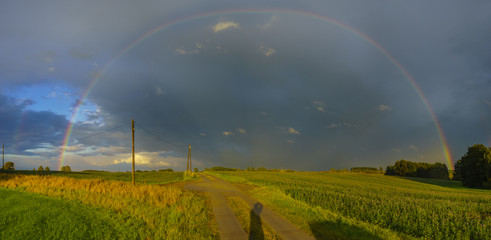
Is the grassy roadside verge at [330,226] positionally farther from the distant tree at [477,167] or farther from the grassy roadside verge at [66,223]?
the distant tree at [477,167]

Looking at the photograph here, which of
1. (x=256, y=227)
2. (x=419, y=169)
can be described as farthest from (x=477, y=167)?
(x=256, y=227)

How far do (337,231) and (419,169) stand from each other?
136311 mm

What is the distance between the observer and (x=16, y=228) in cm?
1273

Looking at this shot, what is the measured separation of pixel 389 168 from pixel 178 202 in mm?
141473

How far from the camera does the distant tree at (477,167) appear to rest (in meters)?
56.9

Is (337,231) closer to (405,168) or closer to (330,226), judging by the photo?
(330,226)

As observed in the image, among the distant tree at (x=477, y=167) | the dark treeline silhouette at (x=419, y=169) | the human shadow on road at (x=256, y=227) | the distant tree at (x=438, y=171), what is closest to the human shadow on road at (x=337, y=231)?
the human shadow on road at (x=256, y=227)

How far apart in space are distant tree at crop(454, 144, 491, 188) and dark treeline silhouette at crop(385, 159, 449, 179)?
5143 cm

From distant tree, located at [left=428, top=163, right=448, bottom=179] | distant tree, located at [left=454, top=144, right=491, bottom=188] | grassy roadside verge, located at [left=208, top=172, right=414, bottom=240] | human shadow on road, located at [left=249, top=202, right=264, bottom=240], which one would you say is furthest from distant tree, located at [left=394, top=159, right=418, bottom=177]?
human shadow on road, located at [left=249, top=202, right=264, bottom=240]

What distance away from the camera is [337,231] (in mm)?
11258

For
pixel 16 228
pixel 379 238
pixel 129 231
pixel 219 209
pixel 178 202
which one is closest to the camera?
pixel 379 238

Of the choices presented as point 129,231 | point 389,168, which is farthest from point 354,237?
point 389,168

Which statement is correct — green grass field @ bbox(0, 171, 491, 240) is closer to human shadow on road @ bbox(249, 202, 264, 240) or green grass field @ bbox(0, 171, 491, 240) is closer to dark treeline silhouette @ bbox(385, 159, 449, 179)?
human shadow on road @ bbox(249, 202, 264, 240)

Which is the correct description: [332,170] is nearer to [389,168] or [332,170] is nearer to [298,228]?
[389,168]
